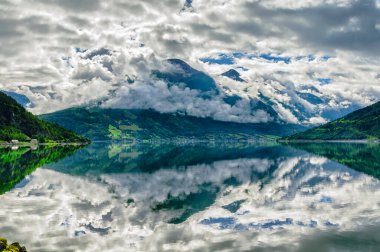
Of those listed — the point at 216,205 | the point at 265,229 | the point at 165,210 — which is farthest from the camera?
the point at 216,205

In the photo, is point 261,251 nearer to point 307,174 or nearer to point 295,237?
point 295,237

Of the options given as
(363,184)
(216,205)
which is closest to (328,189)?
(363,184)

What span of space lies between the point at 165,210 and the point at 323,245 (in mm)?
22983

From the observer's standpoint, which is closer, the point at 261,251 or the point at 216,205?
the point at 261,251

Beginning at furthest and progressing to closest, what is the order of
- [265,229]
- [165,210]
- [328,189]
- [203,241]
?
1. [328,189]
2. [165,210]
3. [265,229]
4. [203,241]

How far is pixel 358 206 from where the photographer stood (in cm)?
5203

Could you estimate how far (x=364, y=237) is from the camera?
35281mm

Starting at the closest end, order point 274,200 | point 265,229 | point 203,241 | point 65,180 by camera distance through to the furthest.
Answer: point 203,241 < point 265,229 < point 274,200 < point 65,180

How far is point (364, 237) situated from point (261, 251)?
10534 millimetres

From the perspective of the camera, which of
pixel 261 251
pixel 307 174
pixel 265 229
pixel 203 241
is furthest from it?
pixel 307 174

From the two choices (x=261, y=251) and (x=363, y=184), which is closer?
(x=261, y=251)

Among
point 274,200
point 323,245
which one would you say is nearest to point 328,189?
point 274,200

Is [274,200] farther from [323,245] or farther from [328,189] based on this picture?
[323,245]

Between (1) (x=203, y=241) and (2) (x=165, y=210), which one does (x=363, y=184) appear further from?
(1) (x=203, y=241)
